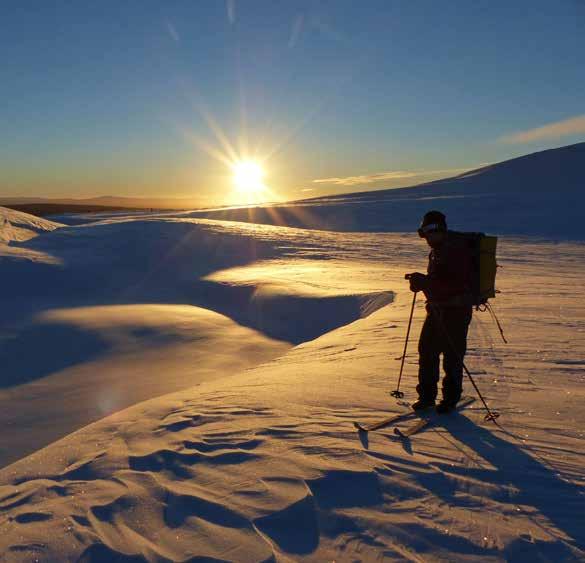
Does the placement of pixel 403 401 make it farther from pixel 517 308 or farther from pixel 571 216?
pixel 571 216

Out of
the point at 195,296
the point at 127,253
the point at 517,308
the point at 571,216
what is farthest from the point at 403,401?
the point at 571,216

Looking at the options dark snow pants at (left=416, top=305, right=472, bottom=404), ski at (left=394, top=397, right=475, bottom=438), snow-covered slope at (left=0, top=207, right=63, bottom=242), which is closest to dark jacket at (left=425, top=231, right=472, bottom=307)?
dark snow pants at (left=416, top=305, right=472, bottom=404)

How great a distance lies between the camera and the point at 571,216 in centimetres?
3167

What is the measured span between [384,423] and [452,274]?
5.05 ft

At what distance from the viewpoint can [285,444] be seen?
14.0 ft

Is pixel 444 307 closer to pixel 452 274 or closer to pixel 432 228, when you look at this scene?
pixel 452 274

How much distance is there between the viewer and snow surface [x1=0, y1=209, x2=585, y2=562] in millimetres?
3088

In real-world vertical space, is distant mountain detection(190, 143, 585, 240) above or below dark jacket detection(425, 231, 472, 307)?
above

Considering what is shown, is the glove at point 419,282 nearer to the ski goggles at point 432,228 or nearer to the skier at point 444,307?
the skier at point 444,307

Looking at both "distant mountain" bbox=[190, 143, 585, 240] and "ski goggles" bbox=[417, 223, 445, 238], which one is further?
"distant mountain" bbox=[190, 143, 585, 240]

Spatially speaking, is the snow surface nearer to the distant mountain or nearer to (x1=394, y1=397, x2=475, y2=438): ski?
(x1=394, y1=397, x2=475, y2=438): ski

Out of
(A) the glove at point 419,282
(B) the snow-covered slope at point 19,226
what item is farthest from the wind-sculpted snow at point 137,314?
(A) the glove at point 419,282

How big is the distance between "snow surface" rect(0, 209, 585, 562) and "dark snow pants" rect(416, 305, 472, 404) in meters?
0.31

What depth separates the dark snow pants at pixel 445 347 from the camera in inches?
191
